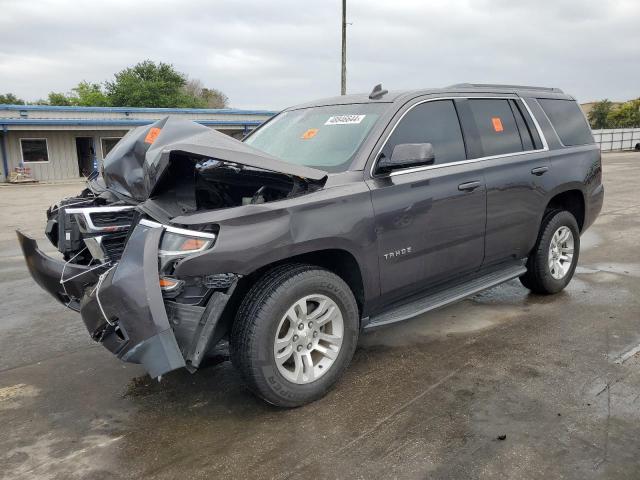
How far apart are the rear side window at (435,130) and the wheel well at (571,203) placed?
1.56 metres

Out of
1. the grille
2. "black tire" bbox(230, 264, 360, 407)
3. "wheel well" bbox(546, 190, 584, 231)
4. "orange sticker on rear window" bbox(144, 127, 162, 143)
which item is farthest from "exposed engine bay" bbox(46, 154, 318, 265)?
"wheel well" bbox(546, 190, 584, 231)

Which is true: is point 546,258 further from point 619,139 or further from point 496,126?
point 619,139

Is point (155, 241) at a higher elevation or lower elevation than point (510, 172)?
lower

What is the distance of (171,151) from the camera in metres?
3.01

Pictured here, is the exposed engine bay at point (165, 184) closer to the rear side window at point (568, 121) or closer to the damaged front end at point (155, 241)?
the damaged front end at point (155, 241)

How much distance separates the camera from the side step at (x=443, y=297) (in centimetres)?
367

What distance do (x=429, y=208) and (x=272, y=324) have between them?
57.9 inches

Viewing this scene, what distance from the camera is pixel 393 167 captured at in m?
3.57

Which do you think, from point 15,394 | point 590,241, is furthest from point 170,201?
point 590,241

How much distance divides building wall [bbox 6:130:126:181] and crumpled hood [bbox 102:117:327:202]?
1043 inches

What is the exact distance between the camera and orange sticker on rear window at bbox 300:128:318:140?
4.12 m

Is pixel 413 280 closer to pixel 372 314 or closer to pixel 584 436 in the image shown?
pixel 372 314

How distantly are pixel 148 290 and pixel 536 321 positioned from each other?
3372 mm

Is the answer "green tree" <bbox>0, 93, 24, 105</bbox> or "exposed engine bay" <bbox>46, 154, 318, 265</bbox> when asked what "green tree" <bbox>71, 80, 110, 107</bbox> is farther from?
"exposed engine bay" <bbox>46, 154, 318, 265</bbox>
